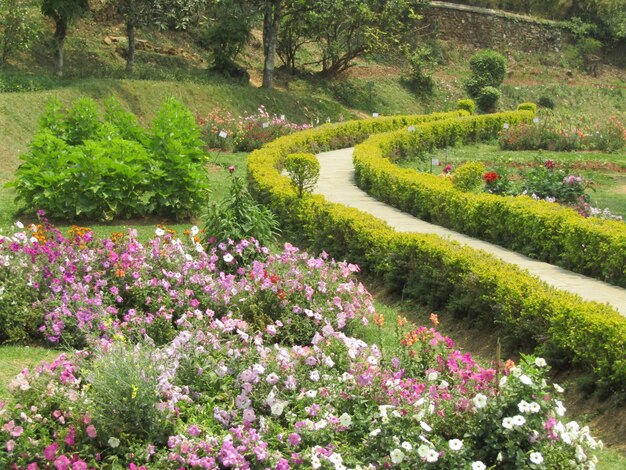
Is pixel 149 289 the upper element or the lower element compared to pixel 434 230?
upper

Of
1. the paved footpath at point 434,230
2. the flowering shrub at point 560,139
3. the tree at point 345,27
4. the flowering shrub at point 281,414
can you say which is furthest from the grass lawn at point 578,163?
the flowering shrub at point 281,414

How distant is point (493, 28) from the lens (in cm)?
4031

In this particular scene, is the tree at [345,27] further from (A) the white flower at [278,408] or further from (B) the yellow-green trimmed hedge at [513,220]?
(A) the white flower at [278,408]

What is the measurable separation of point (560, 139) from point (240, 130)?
315 inches

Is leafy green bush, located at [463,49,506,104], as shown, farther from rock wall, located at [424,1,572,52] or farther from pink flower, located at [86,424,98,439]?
pink flower, located at [86,424,98,439]

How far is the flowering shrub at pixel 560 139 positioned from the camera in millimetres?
21188

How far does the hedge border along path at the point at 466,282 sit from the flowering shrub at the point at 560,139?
36.9 ft

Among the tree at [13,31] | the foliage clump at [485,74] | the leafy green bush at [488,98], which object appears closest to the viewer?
the tree at [13,31]

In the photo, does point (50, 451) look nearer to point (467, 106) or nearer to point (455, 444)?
point (455, 444)

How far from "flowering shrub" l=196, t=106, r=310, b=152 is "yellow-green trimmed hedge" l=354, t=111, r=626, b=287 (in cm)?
497

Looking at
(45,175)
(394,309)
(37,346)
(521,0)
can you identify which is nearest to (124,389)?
(37,346)

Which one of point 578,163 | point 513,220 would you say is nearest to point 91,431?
point 513,220

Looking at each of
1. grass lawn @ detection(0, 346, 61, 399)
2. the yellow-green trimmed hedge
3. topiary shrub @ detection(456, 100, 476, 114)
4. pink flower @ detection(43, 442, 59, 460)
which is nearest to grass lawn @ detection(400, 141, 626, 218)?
the yellow-green trimmed hedge

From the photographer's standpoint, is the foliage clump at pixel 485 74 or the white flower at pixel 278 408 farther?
the foliage clump at pixel 485 74
